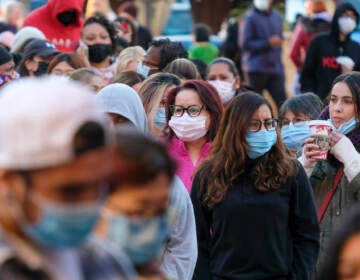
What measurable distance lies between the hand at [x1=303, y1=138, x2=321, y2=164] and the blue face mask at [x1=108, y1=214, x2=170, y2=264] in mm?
4180

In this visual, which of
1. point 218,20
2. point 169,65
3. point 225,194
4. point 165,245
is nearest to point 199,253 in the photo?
point 225,194

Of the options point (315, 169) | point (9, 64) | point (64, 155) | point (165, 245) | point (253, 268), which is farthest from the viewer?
point (9, 64)

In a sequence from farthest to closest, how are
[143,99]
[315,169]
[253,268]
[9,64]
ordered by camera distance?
1. [9,64]
2. [143,99]
3. [315,169]
4. [253,268]

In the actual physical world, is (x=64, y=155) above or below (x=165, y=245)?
above

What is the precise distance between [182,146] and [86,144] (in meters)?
4.77

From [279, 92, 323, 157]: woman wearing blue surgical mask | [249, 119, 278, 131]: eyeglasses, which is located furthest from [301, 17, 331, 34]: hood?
[249, 119, 278, 131]: eyeglasses

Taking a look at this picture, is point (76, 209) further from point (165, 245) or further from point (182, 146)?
point (182, 146)

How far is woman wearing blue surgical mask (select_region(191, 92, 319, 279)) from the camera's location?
19.8 feet

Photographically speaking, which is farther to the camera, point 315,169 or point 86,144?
point 315,169

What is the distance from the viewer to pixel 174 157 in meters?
3.07

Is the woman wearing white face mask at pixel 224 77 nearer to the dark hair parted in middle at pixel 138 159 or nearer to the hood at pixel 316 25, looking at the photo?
the hood at pixel 316 25

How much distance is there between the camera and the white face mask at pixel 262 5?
14.9 metres

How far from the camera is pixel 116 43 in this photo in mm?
11984

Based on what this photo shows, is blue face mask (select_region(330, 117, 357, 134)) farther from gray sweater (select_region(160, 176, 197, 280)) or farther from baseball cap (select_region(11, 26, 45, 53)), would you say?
baseball cap (select_region(11, 26, 45, 53))
